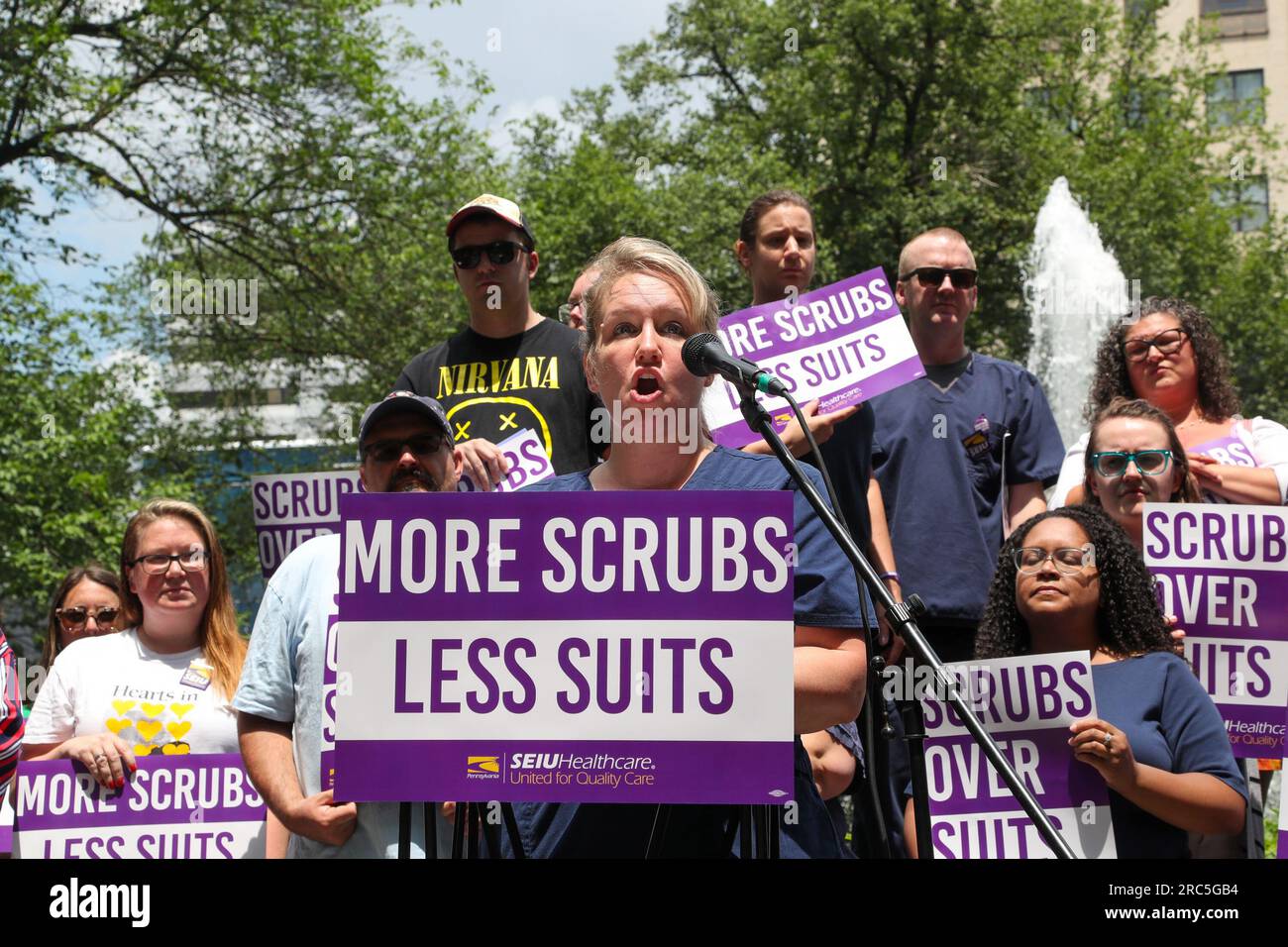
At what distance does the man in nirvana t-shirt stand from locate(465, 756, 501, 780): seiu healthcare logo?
2.60m

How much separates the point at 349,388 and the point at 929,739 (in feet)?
60.7

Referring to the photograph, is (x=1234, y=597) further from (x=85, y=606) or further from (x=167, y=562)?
(x=85, y=606)

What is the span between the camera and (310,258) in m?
20.0

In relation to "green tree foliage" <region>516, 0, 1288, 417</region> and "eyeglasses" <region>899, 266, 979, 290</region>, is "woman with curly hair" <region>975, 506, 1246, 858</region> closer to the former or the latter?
"eyeglasses" <region>899, 266, 979, 290</region>

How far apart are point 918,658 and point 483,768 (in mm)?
874

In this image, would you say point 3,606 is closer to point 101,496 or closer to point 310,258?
point 101,496

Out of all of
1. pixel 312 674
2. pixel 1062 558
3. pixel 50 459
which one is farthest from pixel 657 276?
pixel 50 459

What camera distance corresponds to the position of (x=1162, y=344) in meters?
5.93

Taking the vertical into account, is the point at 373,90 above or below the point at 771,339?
above

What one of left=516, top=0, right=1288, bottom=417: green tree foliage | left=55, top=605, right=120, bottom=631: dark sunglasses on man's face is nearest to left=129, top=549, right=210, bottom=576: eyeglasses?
A: left=55, top=605, right=120, bottom=631: dark sunglasses on man's face

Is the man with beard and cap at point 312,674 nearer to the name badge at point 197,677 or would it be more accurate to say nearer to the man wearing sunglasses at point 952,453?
the name badge at point 197,677

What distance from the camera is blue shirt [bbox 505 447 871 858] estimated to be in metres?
2.99
